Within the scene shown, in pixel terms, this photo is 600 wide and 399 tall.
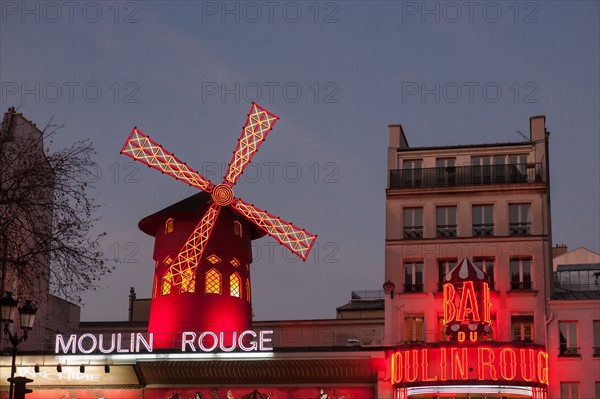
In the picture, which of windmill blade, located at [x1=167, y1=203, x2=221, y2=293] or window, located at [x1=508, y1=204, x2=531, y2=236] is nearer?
window, located at [x1=508, y1=204, x2=531, y2=236]

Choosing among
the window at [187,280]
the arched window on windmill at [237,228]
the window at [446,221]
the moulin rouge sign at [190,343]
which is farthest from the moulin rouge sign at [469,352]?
the arched window on windmill at [237,228]

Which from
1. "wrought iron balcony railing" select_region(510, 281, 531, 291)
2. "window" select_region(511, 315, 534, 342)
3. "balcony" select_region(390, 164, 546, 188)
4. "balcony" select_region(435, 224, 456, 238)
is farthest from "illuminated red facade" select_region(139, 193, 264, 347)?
"wrought iron balcony railing" select_region(510, 281, 531, 291)

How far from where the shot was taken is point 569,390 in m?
24.8

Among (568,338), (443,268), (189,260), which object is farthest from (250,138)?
(568,338)

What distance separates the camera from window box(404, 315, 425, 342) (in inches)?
1017

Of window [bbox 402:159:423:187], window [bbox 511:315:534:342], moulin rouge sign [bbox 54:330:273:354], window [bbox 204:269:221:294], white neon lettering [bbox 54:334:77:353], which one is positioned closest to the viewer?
window [bbox 511:315:534:342]

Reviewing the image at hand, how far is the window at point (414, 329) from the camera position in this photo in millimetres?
25844

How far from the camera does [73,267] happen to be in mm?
16766

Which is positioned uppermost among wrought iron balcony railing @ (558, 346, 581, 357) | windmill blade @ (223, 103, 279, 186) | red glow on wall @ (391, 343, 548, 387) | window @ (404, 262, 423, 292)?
windmill blade @ (223, 103, 279, 186)

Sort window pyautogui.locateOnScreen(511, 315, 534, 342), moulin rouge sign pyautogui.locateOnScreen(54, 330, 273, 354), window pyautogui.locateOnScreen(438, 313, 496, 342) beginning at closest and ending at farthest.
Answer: window pyautogui.locateOnScreen(438, 313, 496, 342) < window pyautogui.locateOnScreen(511, 315, 534, 342) < moulin rouge sign pyautogui.locateOnScreen(54, 330, 273, 354)

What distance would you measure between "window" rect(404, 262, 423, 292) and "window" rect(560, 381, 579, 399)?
4.21m

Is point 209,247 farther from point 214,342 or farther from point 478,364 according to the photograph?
point 478,364

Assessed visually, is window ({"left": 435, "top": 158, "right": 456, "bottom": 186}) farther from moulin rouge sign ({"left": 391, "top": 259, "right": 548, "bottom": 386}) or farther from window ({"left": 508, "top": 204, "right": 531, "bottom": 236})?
moulin rouge sign ({"left": 391, "top": 259, "right": 548, "bottom": 386})

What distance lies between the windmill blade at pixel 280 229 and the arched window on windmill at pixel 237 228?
1.72ft
